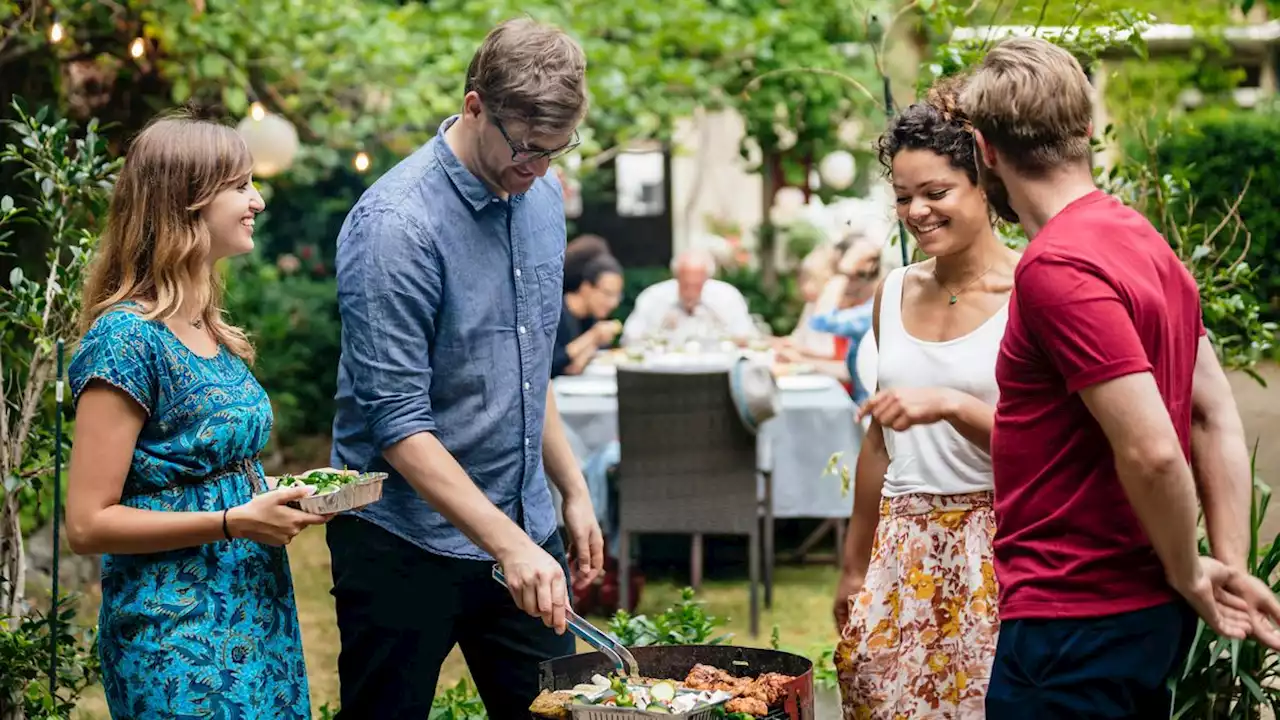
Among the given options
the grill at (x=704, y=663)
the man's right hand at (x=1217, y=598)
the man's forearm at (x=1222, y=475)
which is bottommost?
the grill at (x=704, y=663)

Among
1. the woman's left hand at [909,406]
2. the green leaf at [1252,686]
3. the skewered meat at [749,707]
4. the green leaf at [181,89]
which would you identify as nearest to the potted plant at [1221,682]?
the green leaf at [1252,686]

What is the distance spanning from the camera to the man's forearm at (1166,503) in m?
1.82

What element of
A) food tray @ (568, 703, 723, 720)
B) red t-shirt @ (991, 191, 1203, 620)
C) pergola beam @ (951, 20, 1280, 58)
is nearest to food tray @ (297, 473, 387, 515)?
food tray @ (568, 703, 723, 720)

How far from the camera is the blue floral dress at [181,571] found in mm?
2312

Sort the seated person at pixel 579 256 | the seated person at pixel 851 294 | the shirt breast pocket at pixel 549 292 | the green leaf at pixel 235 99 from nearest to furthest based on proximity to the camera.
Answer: the shirt breast pocket at pixel 549 292 → the seated person at pixel 851 294 → the green leaf at pixel 235 99 → the seated person at pixel 579 256

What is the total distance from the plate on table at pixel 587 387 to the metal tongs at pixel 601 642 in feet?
13.4

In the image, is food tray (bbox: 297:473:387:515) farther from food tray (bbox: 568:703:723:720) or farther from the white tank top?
the white tank top

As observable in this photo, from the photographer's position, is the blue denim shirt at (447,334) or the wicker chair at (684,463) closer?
the blue denim shirt at (447,334)

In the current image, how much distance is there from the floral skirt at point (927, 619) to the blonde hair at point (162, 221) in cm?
131

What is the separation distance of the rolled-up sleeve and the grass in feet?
8.48

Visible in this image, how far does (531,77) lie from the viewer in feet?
7.92

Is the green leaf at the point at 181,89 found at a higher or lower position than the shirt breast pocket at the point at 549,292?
higher

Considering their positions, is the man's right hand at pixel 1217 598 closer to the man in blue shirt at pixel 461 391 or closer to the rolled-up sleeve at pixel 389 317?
the man in blue shirt at pixel 461 391

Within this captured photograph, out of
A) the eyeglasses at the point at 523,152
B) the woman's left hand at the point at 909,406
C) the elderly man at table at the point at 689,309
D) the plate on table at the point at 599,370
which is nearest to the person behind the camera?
the woman's left hand at the point at 909,406
